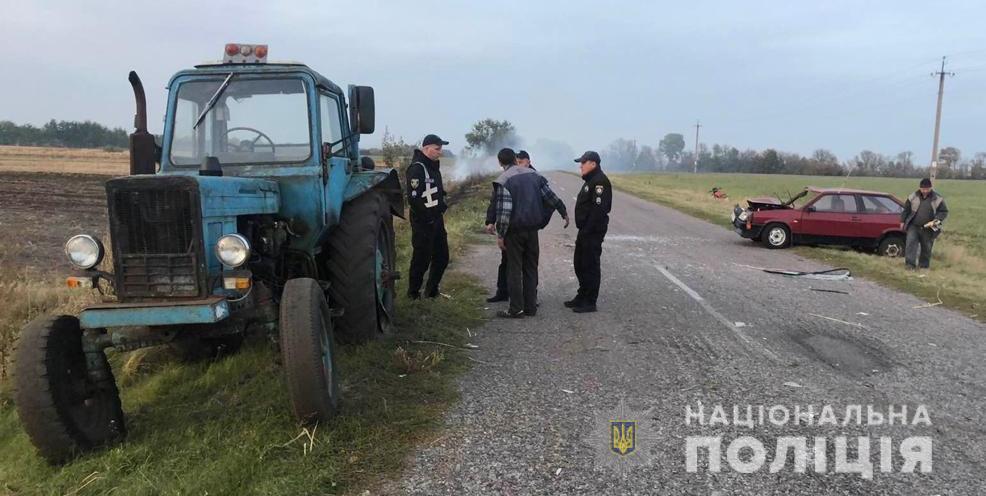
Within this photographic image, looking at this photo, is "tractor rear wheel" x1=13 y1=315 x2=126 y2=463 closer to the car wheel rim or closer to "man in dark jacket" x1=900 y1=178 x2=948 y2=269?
"man in dark jacket" x1=900 y1=178 x2=948 y2=269

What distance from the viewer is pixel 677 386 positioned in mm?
5047

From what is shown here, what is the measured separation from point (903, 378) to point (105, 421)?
5907mm

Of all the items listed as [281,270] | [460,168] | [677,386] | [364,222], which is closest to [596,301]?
[677,386]

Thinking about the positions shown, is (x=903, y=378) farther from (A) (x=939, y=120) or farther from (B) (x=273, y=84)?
(A) (x=939, y=120)

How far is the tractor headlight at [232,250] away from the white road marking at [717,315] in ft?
15.0

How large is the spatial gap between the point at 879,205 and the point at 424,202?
11.8 m

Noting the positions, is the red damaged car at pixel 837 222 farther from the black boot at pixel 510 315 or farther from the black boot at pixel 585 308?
the black boot at pixel 510 315

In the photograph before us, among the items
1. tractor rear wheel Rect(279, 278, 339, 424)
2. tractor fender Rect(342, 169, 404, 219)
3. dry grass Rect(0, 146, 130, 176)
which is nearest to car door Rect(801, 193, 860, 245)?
tractor fender Rect(342, 169, 404, 219)

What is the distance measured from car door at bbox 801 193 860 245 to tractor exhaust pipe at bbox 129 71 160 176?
44.8 feet

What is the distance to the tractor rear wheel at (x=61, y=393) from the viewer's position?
3.66 m

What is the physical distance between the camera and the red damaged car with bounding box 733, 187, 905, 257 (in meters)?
14.2

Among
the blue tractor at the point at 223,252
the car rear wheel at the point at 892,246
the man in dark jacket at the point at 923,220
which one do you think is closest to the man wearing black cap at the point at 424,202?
the blue tractor at the point at 223,252

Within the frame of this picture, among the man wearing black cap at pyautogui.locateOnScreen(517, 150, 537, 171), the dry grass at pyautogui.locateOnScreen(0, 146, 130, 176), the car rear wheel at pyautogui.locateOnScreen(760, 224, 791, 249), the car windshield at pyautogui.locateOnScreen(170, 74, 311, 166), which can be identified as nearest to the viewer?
the car windshield at pyautogui.locateOnScreen(170, 74, 311, 166)

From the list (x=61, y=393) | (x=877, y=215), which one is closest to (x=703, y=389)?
(x=61, y=393)
